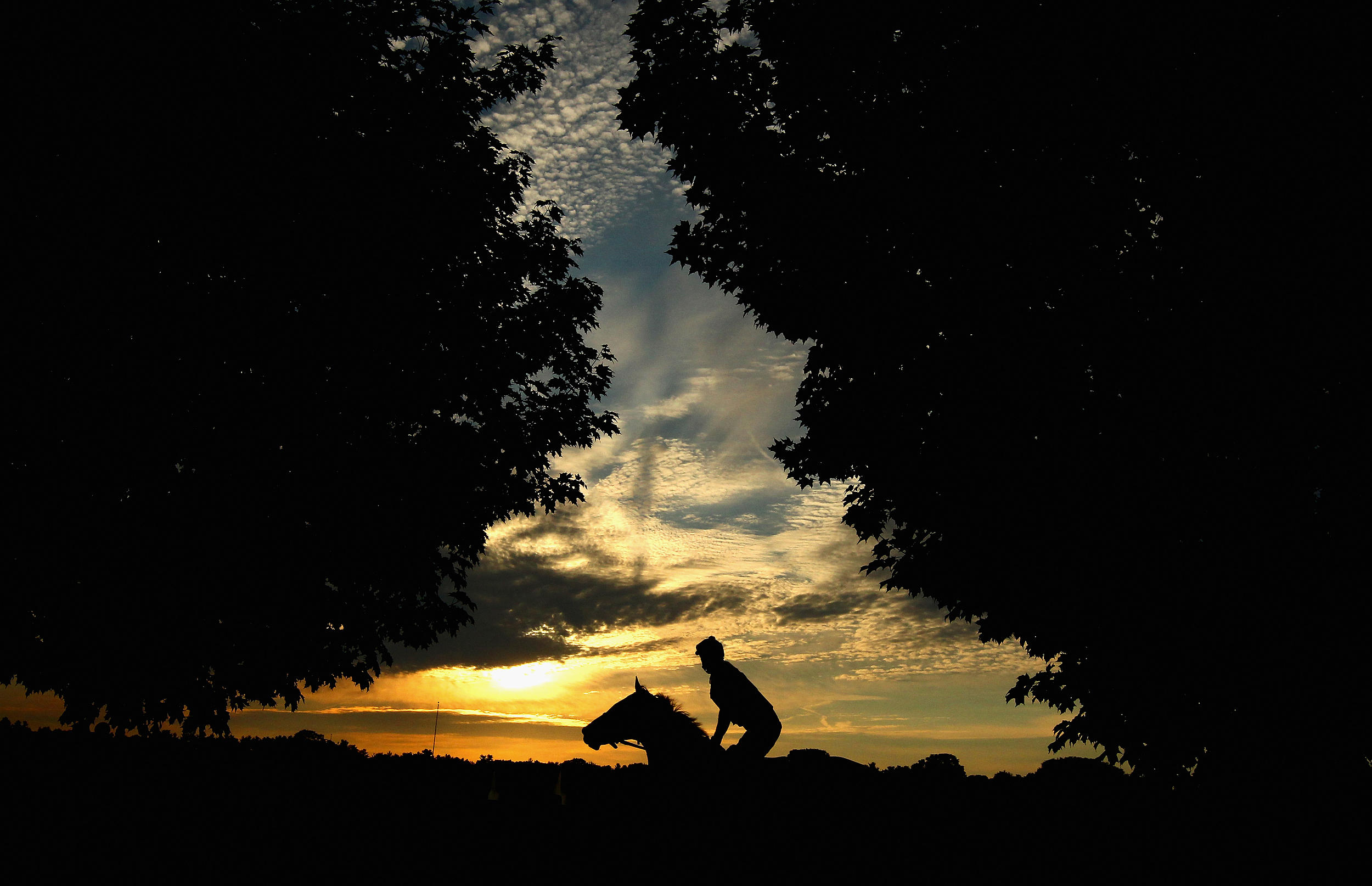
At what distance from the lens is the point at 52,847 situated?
18.9 feet

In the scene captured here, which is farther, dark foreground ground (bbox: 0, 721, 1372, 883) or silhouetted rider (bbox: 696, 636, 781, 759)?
silhouetted rider (bbox: 696, 636, 781, 759)

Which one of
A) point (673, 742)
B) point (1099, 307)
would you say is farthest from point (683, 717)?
point (1099, 307)

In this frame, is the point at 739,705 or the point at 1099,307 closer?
the point at 1099,307

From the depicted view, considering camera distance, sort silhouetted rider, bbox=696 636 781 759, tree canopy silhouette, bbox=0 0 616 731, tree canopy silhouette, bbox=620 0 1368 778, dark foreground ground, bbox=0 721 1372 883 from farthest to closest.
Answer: tree canopy silhouette, bbox=0 0 616 731, silhouetted rider, bbox=696 636 781 759, tree canopy silhouette, bbox=620 0 1368 778, dark foreground ground, bbox=0 721 1372 883

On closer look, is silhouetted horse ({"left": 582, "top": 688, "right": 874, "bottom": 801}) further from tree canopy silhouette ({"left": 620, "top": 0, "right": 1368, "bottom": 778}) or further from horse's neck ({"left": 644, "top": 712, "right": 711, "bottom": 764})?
tree canopy silhouette ({"left": 620, "top": 0, "right": 1368, "bottom": 778})

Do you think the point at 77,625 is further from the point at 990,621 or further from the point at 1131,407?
the point at 1131,407

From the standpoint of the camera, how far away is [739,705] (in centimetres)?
940

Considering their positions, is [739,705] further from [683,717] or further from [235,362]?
[235,362]

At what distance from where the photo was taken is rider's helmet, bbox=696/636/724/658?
9.33 meters

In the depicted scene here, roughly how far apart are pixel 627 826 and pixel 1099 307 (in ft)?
26.8

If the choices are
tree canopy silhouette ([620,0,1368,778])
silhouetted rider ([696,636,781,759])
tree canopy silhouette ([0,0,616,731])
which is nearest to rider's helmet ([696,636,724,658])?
silhouetted rider ([696,636,781,759])

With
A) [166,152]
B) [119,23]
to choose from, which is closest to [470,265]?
[166,152]

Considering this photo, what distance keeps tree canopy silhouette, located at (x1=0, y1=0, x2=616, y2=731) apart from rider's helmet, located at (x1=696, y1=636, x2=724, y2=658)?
6741 millimetres

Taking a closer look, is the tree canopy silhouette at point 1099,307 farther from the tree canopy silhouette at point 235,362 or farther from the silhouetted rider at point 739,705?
the tree canopy silhouette at point 235,362
